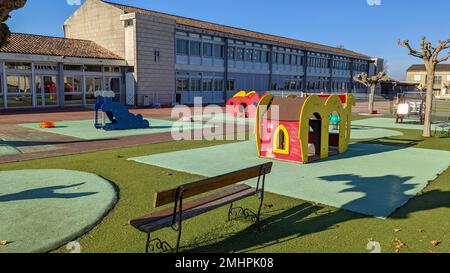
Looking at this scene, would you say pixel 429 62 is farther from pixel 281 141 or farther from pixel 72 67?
pixel 72 67

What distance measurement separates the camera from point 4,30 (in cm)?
621

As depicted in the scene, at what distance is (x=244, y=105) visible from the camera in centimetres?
2355

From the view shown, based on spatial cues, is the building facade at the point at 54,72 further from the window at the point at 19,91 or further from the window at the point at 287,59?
the window at the point at 287,59

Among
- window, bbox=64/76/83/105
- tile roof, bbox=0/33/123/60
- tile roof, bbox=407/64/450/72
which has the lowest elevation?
window, bbox=64/76/83/105

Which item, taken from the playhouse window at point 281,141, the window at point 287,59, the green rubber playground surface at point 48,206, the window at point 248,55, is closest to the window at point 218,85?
the window at point 248,55

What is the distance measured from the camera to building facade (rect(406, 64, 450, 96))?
312 feet

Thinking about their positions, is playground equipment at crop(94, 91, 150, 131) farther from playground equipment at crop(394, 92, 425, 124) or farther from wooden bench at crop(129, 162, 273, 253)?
playground equipment at crop(394, 92, 425, 124)

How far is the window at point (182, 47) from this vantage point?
35125 millimetres

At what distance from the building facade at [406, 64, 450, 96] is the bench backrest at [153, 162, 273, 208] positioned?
322 feet

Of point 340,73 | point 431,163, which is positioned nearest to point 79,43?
point 431,163

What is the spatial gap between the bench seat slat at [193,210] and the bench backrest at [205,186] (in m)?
0.29

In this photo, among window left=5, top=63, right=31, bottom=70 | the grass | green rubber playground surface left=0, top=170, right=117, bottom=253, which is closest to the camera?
the grass

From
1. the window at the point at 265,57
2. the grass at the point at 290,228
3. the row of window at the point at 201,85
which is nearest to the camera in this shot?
the grass at the point at 290,228

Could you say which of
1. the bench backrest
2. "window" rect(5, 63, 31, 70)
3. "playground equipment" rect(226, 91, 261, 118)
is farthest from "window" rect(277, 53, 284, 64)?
the bench backrest
